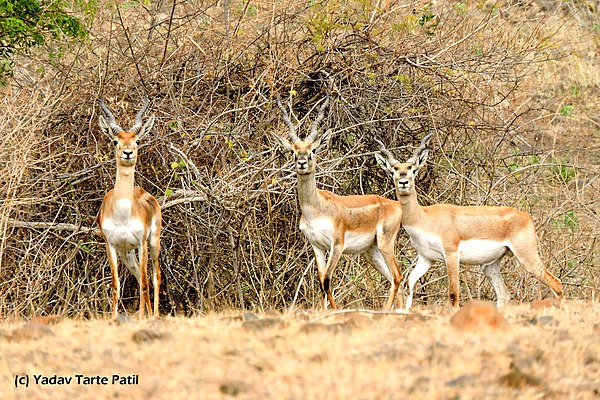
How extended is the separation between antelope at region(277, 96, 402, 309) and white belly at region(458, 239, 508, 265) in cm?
75

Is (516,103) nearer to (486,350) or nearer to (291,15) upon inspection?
(291,15)

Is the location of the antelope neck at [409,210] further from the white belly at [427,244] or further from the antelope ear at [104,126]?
the antelope ear at [104,126]

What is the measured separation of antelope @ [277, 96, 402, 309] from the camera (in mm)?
9352

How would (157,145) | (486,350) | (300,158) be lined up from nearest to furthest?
(486,350) < (300,158) < (157,145)

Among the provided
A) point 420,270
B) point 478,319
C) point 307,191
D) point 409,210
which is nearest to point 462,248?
point 420,270

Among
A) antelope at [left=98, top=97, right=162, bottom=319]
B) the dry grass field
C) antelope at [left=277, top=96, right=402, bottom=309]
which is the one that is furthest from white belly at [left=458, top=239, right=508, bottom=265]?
antelope at [left=98, top=97, right=162, bottom=319]

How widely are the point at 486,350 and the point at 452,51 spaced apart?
25.3ft

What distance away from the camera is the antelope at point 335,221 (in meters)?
9.35

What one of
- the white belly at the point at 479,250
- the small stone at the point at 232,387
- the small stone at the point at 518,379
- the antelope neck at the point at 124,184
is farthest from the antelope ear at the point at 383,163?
the small stone at the point at 232,387

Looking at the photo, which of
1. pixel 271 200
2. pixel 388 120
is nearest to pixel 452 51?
pixel 388 120

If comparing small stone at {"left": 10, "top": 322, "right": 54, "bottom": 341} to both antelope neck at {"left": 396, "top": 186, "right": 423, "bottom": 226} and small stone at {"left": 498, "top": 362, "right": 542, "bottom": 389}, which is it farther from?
antelope neck at {"left": 396, "top": 186, "right": 423, "bottom": 226}

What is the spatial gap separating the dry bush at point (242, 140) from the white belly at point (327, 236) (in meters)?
1.30

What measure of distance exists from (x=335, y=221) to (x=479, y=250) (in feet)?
4.81

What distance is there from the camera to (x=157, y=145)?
37.2ft
